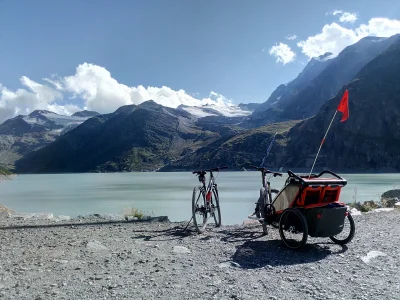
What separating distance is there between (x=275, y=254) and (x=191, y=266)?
164 centimetres

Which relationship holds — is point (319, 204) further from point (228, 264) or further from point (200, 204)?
point (200, 204)

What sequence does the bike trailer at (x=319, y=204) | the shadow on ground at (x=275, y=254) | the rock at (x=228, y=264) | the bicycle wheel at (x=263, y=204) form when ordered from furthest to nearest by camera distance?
Answer: the bicycle wheel at (x=263, y=204)
the bike trailer at (x=319, y=204)
the shadow on ground at (x=275, y=254)
the rock at (x=228, y=264)

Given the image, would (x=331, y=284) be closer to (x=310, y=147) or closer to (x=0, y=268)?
(x=0, y=268)

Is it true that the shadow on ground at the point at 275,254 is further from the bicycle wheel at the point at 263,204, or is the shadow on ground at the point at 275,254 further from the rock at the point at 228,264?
the bicycle wheel at the point at 263,204

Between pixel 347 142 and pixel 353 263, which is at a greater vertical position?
pixel 347 142

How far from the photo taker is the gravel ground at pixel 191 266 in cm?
457

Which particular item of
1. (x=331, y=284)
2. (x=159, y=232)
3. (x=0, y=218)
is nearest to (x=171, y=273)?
(x=331, y=284)

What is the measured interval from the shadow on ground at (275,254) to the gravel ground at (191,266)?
2 centimetres

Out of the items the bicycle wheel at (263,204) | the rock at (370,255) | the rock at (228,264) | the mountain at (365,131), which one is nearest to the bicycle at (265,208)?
the bicycle wheel at (263,204)

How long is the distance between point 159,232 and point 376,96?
179 meters

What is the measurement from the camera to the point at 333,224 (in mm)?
6617

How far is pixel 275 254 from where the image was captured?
6.53 metres

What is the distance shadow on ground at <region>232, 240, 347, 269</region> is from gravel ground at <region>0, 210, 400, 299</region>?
0.05ft

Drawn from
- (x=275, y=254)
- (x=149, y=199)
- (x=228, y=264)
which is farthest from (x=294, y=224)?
(x=149, y=199)
